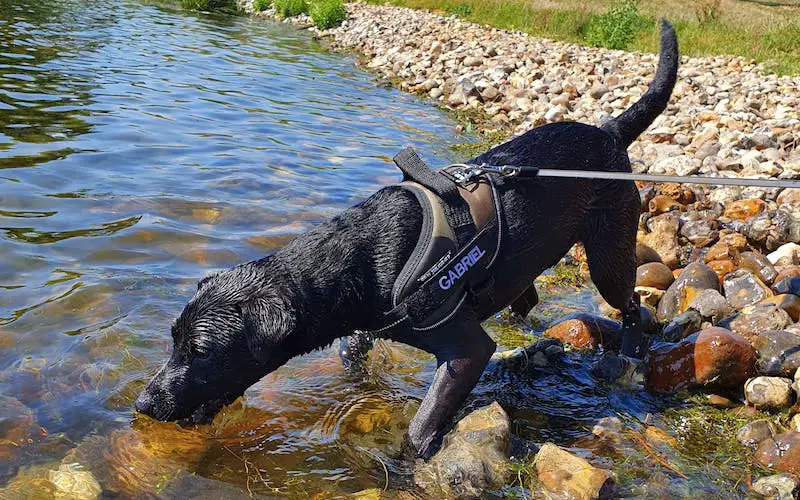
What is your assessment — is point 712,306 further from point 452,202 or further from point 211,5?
point 211,5

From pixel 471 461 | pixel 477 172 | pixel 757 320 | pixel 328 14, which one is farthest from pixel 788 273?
pixel 328 14

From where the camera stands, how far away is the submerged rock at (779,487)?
390 cm

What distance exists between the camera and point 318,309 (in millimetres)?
4117

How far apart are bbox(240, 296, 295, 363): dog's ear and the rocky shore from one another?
1.17 metres

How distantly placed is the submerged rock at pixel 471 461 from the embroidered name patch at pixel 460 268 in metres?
0.84

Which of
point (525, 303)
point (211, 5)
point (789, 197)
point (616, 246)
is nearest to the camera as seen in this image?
point (616, 246)

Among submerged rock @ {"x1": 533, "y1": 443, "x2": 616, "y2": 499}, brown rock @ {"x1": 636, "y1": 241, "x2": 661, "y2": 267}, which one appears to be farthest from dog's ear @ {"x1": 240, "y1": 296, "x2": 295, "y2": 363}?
brown rock @ {"x1": 636, "y1": 241, "x2": 661, "y2": 267}

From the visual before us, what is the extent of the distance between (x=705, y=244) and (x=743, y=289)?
4.17 feet

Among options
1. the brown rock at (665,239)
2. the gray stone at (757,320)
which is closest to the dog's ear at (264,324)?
the gray stone at (757,320)

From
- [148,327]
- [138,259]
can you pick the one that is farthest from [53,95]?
[148,327]

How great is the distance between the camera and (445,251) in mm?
4211

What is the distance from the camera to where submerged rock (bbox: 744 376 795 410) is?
4.66 metres

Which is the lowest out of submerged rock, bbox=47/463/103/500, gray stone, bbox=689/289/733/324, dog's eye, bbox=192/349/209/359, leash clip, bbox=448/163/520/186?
submerged rock, bbox=47/463/103/500

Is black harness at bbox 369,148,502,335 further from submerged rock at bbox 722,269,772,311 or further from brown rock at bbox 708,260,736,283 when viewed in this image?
brown rock at bbox 708,260,736,283
